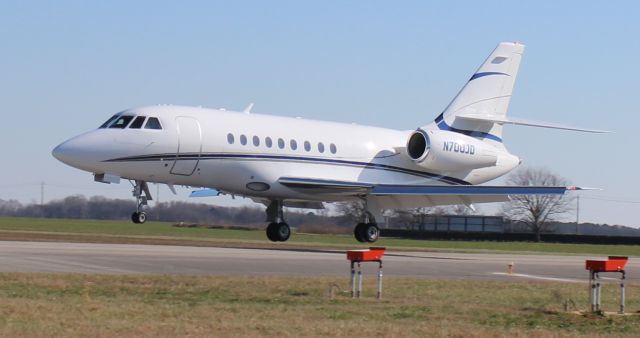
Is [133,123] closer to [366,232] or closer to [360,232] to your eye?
[360,232]

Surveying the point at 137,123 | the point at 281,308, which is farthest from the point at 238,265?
the point at 137,123

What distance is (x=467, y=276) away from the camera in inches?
1013

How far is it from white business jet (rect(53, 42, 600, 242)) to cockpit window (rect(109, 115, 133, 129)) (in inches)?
1.2

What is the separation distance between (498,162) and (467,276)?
19.8m

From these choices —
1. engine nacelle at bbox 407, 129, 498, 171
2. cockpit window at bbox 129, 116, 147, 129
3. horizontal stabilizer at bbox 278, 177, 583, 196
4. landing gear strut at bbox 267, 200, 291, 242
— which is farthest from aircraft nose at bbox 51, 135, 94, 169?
engine nacelle at bbox 407, 129, 498, 171

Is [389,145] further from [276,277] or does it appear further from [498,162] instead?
[276,277]

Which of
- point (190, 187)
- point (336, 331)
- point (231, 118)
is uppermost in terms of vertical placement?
point (231, 118)

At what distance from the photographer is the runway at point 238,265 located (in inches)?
934

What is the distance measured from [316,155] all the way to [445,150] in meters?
5.42

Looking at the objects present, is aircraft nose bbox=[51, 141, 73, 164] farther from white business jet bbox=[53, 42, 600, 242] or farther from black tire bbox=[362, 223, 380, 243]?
black tire bbox=[362, 223, 380, 243]

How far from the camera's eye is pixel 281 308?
17266mm

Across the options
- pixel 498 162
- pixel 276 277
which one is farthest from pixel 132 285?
pixel 498 162

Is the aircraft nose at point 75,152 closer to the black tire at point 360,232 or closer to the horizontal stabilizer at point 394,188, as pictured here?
the horizontal stabilizer at point 394,188

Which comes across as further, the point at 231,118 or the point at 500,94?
the point at 500,94
